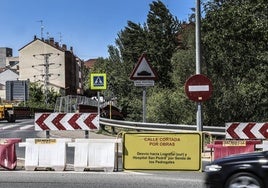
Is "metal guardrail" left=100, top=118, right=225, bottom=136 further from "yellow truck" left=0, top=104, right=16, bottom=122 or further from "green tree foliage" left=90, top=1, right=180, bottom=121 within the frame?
"green tree foliage" left=90, top=1, right=180, bottom=121

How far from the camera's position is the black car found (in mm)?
8594

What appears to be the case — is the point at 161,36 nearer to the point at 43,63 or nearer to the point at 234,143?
the point at 234,143

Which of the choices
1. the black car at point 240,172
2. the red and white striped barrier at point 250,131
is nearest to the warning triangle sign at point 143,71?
the red and white striped barrier at point 250,131

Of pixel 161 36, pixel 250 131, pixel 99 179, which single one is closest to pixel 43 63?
pixel 161 36

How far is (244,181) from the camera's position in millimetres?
8656

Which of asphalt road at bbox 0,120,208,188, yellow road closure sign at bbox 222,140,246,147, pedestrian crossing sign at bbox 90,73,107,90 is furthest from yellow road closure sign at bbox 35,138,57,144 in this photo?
pedestrian crossing sign at bbox 90,73,107,90

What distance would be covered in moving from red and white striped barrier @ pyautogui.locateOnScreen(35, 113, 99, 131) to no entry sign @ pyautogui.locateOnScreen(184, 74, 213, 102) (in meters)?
2.68

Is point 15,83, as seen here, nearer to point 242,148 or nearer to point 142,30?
point 142,30

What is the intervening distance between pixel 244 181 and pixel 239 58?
2076cm

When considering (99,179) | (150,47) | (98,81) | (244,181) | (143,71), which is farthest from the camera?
(150,47)

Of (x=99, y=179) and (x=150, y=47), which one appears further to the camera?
(x=150, y=47)

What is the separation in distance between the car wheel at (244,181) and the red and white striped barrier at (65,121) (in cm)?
685

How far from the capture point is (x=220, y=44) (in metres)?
28.6

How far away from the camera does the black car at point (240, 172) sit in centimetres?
859
